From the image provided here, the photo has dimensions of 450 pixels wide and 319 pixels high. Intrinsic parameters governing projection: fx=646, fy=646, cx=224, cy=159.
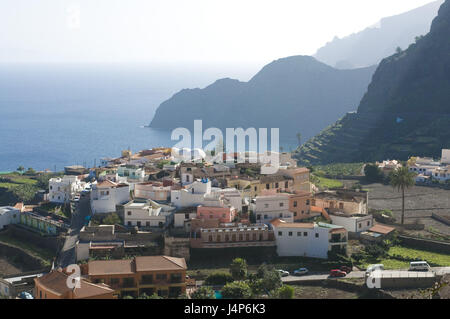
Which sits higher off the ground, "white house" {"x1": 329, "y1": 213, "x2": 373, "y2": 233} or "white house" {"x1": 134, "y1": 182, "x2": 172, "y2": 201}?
"white house" {"x1": 134, "y1": 182, "x2": 172, "y2": 201}

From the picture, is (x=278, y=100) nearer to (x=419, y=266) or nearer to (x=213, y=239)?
(x=213, y=239)

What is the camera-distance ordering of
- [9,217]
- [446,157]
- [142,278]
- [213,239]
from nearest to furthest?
[142,278] → [213,239] → [9,217] → [446,157]

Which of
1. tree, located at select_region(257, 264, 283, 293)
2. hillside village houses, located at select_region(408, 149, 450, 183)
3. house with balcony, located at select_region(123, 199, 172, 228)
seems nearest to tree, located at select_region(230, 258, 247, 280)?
tree, located at select_region(257, 264, 283, 293)

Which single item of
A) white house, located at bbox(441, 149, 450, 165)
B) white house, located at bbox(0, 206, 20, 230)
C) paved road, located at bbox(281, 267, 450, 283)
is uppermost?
white house, located at bbox(441, 149, 450, 165)

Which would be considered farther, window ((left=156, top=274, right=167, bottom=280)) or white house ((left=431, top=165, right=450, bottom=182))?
white house ((left=431, top=165, right=450, bottom=182))

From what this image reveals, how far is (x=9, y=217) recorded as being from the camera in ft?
142

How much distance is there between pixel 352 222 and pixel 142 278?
1432 centimetres

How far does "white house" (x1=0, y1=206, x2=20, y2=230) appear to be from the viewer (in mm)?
42969

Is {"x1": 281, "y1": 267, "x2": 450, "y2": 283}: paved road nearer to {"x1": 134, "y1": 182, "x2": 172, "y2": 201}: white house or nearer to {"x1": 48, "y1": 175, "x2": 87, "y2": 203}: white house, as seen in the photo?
{"x1": 134, "y1": 182, "x2": 172, "y2": 201}: white house

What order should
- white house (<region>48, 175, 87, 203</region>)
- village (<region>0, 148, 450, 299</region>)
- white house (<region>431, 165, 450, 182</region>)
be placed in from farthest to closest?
1. white house (<region>431, 165, 450, 182</region>)
2. white house (<region>48, 175, 87, 203</region>)
3. village (<region>0, 148, 450, 299</region>)

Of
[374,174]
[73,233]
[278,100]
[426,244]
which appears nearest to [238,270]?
[73,233]

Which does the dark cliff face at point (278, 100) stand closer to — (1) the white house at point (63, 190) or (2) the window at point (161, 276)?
(1) the white house at point (63, 190)

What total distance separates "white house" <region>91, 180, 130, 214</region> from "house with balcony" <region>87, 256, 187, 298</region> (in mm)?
9912

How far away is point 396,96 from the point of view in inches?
3610
